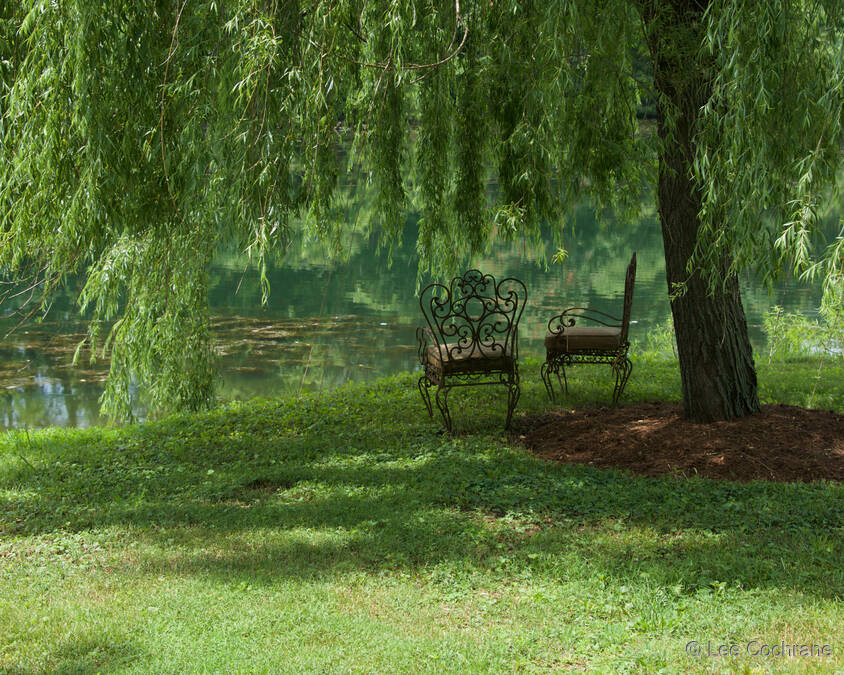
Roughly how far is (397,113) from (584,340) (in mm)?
2910

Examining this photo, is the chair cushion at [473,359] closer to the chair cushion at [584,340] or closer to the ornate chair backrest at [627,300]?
the chair cushion at [584,340]

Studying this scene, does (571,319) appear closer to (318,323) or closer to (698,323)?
(698,323)

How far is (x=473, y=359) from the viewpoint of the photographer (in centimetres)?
631

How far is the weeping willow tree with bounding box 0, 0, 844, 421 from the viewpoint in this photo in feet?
12.3

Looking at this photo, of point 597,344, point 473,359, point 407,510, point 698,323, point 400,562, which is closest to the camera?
point 400,562

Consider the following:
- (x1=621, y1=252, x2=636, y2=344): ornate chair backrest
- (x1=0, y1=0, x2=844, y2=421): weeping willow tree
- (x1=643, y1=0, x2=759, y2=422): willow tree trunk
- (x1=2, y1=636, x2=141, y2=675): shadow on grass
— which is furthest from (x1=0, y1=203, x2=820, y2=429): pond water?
(x1=2, y1=636, x2=141, y2=675): shadow on grass

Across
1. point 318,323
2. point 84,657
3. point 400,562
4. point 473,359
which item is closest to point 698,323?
point 473,359

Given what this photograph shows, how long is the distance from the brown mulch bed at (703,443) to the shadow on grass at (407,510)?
26 centimetres

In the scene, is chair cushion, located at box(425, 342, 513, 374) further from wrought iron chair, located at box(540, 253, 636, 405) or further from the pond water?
the pond water

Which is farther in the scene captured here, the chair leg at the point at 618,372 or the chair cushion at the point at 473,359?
the chair leg at the point at 618,372

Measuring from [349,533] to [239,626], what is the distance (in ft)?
3.95

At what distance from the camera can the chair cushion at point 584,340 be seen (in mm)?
6848

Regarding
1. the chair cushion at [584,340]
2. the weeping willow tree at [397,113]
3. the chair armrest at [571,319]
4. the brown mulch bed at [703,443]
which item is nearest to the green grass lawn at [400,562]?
the brown mulch bed at [703,443]

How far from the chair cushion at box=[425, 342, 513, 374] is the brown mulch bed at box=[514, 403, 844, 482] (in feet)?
2.00
